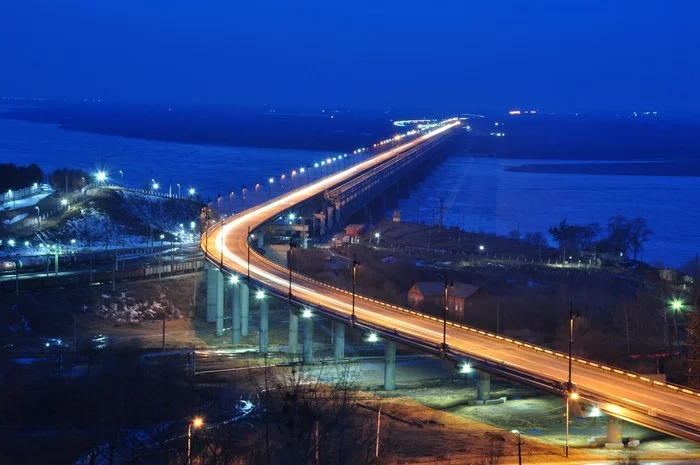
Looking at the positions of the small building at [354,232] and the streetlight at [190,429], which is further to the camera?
the small building at [354,232]

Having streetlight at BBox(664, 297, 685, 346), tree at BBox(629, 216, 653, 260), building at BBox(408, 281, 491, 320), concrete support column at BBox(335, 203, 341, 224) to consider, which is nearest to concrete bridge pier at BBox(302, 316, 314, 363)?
building at BBox(408, 281, 491, 320)

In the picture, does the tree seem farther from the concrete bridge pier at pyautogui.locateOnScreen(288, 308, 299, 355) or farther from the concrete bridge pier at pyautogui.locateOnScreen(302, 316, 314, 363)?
the concrete bridge pier at pyautogui.locateOnScreen(302, 316, 314, 363)

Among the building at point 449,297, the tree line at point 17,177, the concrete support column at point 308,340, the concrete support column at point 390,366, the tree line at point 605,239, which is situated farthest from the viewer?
the tree line at point 17,177

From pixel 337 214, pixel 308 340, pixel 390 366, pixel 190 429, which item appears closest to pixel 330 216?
pixel 337 214

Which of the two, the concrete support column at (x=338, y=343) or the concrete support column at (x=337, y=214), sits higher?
the concrete support column at (x=337, y=214)

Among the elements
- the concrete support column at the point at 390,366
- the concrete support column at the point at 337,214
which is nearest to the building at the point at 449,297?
the concrete support column at the point at 390,366

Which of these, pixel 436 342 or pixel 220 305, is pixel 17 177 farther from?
pixel 436 342

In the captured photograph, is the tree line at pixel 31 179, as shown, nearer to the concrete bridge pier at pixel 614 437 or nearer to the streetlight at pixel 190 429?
the streetlight at pixel 190 429
